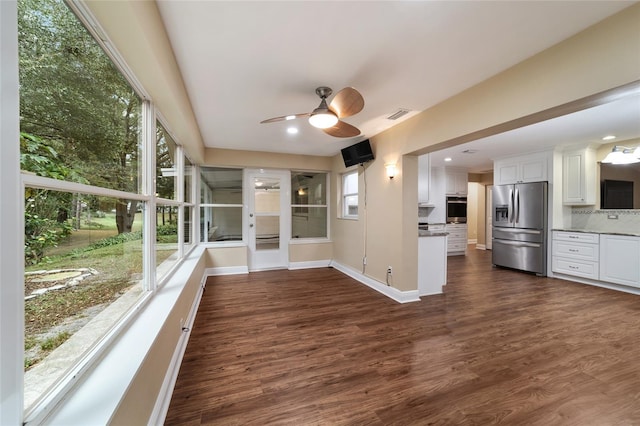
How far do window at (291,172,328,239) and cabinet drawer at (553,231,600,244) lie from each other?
176 inches

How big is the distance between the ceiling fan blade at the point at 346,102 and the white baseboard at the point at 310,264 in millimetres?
3780

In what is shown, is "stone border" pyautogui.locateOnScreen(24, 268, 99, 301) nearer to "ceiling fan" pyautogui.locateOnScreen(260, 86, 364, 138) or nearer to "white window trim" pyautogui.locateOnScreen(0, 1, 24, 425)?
"white window trim" pyautogui.locateOnScreen(0, 1, 24, 425)

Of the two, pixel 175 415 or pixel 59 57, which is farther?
pixel 175 415

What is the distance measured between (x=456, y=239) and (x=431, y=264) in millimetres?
4054

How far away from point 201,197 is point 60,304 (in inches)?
169

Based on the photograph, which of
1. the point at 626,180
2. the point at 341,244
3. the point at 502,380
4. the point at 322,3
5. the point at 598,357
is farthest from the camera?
the point at 341,244

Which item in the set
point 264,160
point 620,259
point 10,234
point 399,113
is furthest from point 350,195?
point 10,234

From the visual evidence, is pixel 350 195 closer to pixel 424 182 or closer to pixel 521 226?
pixel 424 182

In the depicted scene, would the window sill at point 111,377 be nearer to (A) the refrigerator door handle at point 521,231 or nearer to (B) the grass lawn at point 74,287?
(B) the grass lawn at point 74,287

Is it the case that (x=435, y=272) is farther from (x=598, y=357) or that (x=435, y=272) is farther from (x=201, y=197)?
(x=201, y=197)

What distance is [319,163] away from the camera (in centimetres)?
556

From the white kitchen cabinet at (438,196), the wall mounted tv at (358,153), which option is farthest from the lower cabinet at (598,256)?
the wall mounted tv at (358,153)

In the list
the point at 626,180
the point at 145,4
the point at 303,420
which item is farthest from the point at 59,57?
the point at 626,180

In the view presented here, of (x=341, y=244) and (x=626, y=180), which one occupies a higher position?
(x=626, y=180)
